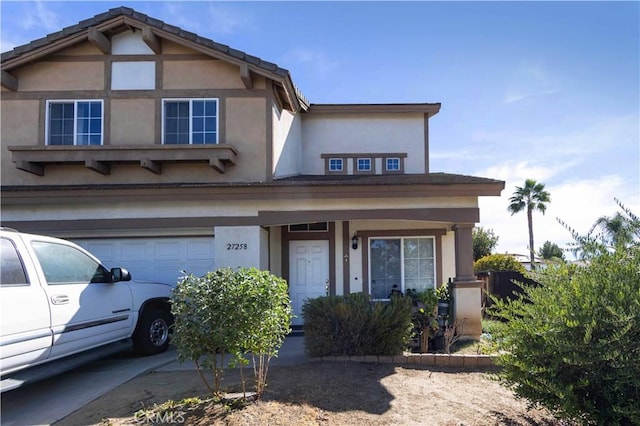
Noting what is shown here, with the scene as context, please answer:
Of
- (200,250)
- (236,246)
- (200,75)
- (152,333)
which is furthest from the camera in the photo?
(200,75)

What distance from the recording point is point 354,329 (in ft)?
22.3

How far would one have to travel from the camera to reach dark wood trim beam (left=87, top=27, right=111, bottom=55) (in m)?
10.0

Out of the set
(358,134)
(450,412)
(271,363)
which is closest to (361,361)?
(271,363)

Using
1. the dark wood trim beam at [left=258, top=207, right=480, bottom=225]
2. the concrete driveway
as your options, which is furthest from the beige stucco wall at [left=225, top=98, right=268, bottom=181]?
the concrete driveway

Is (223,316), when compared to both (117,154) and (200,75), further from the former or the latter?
(200,75)

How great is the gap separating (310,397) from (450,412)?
5.17 ft

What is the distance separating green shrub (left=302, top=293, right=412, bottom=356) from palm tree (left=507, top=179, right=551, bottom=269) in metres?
27.9

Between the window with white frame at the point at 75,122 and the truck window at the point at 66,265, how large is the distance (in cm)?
491

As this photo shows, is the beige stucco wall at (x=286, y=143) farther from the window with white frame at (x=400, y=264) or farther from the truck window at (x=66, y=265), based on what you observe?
the truck window at (x=66, y=265)

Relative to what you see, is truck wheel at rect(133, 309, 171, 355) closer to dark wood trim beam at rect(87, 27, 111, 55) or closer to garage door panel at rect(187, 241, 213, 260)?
garage door panel at rect(187, 241, 213, 260)

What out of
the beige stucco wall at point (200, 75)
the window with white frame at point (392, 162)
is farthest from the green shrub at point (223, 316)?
the window with white frame at point (392, 162)

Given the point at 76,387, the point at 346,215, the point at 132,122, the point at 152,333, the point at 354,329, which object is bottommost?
the point at 76,387

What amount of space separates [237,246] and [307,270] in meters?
2.83

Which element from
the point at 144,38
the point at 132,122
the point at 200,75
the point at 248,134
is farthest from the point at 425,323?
the point at 144,38
